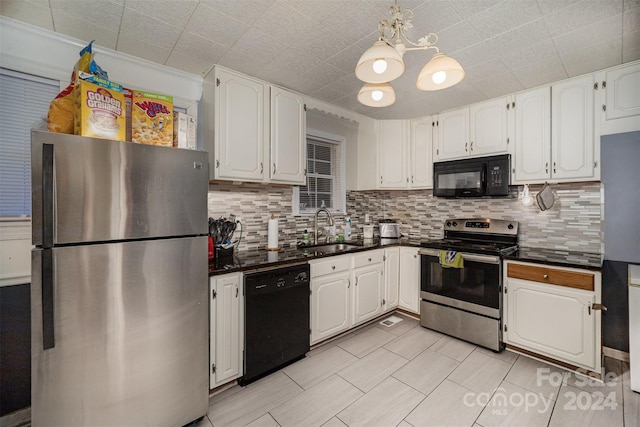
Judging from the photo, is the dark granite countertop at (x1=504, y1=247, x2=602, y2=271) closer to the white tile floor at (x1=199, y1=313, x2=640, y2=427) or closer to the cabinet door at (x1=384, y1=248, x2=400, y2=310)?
the white tile floor at (x1=199, y1=313, x2=640, y2=427)

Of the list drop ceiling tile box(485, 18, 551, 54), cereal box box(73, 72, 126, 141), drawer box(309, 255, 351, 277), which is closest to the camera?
cereal box box(73, 72, 126, 141)

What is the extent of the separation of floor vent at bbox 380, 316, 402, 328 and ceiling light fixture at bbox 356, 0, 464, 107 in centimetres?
245

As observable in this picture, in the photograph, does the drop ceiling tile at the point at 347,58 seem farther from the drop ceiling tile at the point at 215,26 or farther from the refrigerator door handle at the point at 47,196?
the refrigerator door handle at the point at 47,196

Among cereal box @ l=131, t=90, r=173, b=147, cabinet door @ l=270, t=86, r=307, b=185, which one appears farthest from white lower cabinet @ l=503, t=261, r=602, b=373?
cereal box @ l=131, t=90, r=173, b=147

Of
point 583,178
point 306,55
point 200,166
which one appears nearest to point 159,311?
point 200,166

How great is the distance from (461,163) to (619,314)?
1.79 meters

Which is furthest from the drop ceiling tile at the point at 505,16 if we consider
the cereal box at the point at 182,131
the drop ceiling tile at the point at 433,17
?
the cereal box at the point at 182,131

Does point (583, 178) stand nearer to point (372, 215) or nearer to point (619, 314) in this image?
point (619, 314)

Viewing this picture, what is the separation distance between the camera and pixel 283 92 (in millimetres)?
2543

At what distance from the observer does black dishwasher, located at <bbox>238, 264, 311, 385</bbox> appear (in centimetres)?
199

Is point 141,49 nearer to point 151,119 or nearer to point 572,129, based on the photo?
point 151,119

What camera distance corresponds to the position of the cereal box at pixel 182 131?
175cm

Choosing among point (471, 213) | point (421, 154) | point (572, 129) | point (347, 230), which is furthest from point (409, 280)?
point (572, 129)

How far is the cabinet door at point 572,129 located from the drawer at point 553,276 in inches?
33.2
